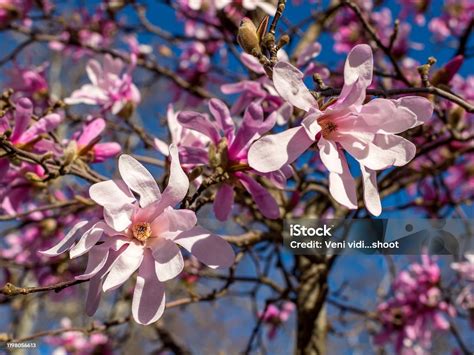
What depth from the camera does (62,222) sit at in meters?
1.54

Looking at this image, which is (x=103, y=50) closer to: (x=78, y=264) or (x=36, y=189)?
(x=36, y=189)

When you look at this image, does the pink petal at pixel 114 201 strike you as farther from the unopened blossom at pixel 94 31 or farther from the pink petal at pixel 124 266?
the unopened blossom at pixel 94 31

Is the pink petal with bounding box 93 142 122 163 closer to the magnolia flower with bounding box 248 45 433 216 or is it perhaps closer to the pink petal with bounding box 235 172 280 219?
the pink petal with bounding box 235 172 280 219

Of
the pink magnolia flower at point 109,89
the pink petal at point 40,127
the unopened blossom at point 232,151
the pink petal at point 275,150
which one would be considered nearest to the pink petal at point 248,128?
the unopened blossom at point 232,151

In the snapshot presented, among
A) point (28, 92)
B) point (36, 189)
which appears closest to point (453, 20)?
point (28, 92)

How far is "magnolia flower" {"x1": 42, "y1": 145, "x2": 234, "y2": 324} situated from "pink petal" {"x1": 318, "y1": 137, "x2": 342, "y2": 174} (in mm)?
162

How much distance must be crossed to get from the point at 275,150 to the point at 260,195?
0.59 feet

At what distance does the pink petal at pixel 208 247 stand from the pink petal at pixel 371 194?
18cm

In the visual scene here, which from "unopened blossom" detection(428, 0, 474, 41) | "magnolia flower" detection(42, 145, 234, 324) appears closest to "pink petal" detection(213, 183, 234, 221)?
"magnolia flower" detection(42, 145, 234, 324)

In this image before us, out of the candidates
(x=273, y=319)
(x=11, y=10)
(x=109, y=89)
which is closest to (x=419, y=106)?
(x=109, y=89)

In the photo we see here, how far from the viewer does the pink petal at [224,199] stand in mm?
731

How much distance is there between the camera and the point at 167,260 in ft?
1.89

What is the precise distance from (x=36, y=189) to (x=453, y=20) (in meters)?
2.06

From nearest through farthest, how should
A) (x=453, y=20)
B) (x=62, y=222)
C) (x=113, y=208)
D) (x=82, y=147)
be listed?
(x=113, y=208) < (x=82, y=147) < (x=62, y=222) < (x=453, y=20)
